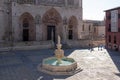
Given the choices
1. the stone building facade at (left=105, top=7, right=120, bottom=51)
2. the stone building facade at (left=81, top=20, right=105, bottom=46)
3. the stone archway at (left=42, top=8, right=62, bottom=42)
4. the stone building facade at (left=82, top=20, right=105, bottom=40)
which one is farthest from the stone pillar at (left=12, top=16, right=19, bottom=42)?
the stone building facade at (left=82, top=20, right=105, bottom=40)

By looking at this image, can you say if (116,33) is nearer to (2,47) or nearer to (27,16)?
(27,16)

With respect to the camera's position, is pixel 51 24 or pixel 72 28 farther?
pixel 72 28

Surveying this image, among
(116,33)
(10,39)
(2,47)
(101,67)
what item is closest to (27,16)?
(10,39)

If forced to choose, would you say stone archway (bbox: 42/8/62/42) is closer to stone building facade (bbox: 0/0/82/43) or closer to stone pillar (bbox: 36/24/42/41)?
stone building facade (bbox: 0/0/82/43)

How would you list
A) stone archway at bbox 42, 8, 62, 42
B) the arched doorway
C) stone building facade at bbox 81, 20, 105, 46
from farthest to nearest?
stone building facade at bbox 81, 20, 105, 46 → stone archway at bbox 42, 8, 62, 42 → the arched doorway

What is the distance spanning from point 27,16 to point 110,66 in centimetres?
1925

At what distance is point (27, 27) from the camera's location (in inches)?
1411

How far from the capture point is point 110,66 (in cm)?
2050

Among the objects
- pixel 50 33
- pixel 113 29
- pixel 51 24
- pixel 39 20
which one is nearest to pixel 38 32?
pixel 39 20

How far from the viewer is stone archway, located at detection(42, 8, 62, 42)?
120 feet

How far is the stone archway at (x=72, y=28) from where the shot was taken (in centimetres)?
3862

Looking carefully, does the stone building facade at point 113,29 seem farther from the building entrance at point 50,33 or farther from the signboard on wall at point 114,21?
the building entrance at point 50,33

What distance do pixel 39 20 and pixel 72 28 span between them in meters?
7.44

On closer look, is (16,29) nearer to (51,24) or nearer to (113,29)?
(51,24)
